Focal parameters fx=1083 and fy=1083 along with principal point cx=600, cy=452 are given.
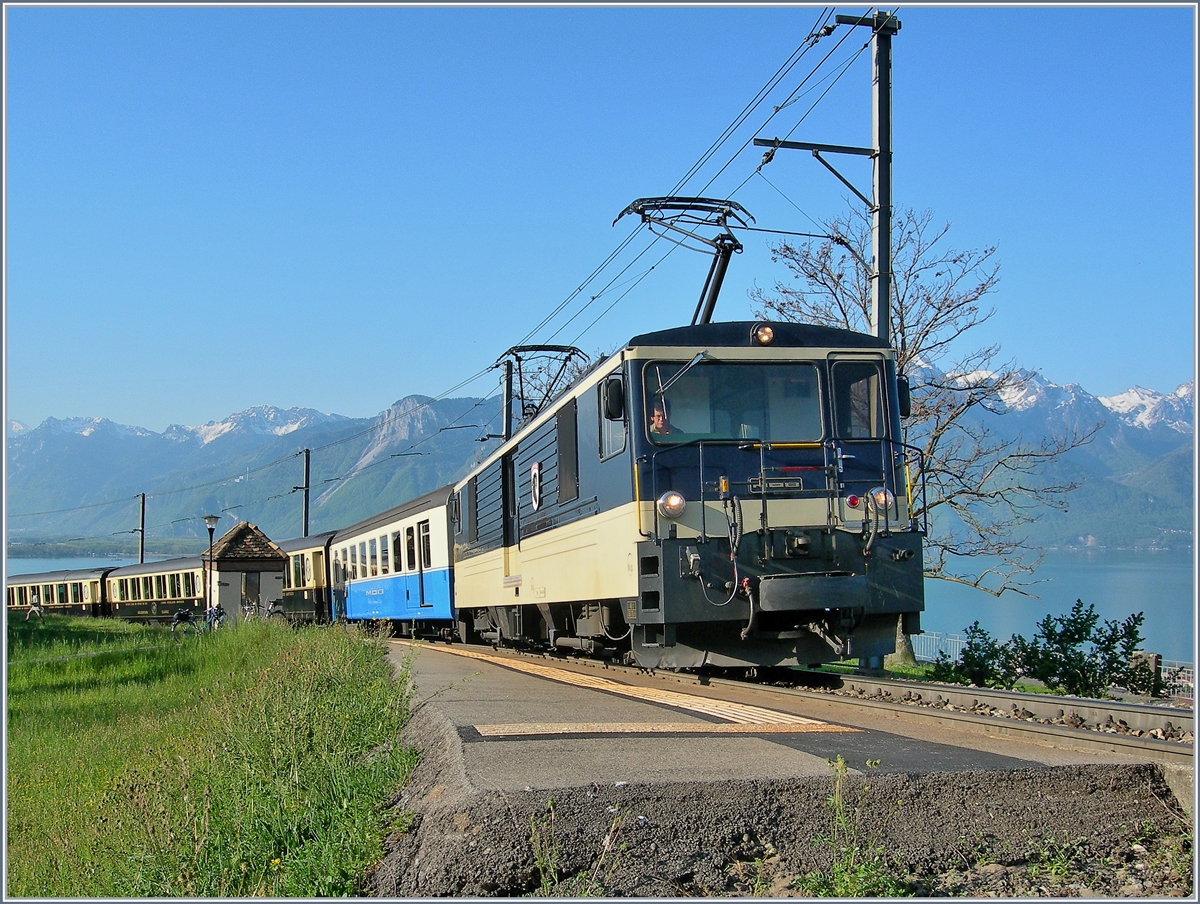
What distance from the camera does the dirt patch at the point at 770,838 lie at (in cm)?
458

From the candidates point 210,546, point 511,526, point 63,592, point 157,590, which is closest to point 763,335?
point 511,526

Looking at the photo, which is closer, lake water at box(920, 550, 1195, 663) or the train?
the train

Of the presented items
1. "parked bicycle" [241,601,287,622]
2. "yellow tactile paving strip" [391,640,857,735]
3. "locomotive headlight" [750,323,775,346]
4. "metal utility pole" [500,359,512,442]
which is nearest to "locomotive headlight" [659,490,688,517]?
"yellow tactile paving strip" [391,640,857,735]

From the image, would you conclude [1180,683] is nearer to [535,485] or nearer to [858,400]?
[858,400]

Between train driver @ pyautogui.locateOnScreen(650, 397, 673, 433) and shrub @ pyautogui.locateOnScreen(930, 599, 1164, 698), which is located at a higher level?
train driver @ pyautogui.locateOnScreen(650, 397, 673, 433)

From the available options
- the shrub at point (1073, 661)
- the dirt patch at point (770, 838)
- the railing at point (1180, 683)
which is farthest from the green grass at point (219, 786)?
the railing at point (1180, 683)

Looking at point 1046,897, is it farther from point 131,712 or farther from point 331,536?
point 331,536

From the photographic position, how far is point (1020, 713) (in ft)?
28.7

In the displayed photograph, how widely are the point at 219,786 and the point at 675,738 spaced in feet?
9.71

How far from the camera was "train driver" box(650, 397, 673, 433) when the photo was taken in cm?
1038

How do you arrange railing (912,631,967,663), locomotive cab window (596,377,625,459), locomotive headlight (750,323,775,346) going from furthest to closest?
railing (912,631,967,663), locomotive headlight (750,323,775,346), locomotive cab window (596,377,625,459)

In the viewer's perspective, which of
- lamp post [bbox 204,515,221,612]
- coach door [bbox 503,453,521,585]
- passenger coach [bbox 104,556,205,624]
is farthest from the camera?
passenger coach [bbox 104,556,205,624]

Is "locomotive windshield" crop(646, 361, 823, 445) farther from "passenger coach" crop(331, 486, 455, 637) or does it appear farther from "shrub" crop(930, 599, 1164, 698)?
"passenger coach" crop(331, 486, 455, 637)

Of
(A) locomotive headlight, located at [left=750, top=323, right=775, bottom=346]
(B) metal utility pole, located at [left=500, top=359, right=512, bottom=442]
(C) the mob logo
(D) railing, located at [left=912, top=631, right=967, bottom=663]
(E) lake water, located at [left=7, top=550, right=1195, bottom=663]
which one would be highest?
(B) metal utility pole, located at [left=500, top=359, right=512, bottom=442]
